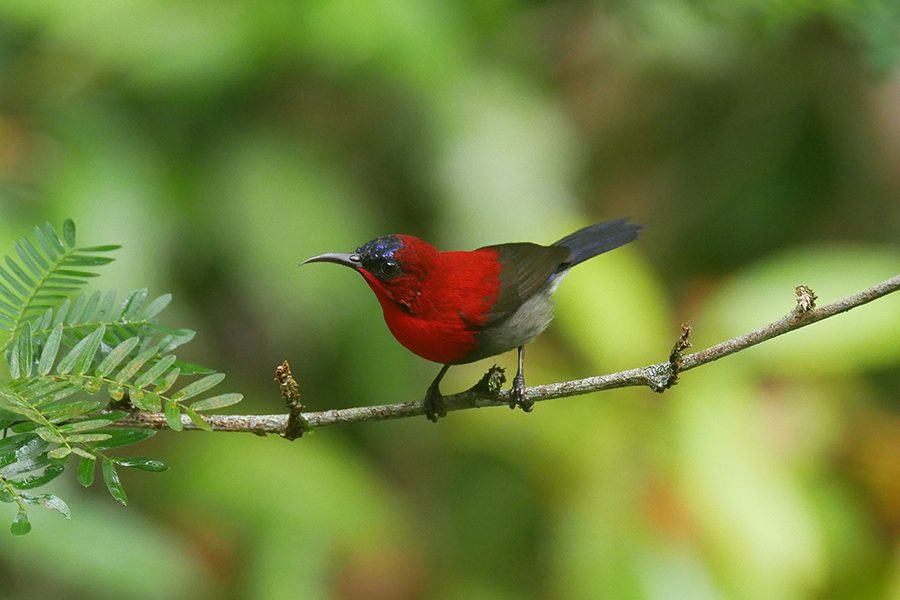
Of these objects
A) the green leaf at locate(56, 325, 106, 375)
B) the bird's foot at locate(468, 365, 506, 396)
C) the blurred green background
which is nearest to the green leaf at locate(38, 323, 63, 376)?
the green leaf at locate(56, 325, 106, 375)

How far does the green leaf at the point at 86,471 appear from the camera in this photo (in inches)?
53.5

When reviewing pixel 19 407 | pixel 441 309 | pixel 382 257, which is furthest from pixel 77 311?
pixel 441 309

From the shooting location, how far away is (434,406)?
2221mm

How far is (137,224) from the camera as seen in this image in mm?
4691

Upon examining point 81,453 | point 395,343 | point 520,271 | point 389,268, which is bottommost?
point 81,453

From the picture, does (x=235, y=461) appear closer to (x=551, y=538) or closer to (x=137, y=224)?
(x=137, y=224)

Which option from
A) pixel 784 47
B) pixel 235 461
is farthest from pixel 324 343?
pixel 784 47

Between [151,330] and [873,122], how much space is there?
551cm

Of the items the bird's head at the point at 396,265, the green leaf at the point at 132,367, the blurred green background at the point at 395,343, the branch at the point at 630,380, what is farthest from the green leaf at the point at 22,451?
the blurred green background at the point at 395,343

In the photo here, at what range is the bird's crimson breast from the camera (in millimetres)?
2486

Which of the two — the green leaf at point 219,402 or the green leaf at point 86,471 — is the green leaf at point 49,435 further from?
the green leaf at point 219,402

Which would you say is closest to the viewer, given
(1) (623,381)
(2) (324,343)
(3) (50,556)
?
(1) (623,381)

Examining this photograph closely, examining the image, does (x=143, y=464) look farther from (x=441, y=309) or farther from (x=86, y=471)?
(x=441, y=309)

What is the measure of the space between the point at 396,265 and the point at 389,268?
0.02 m
